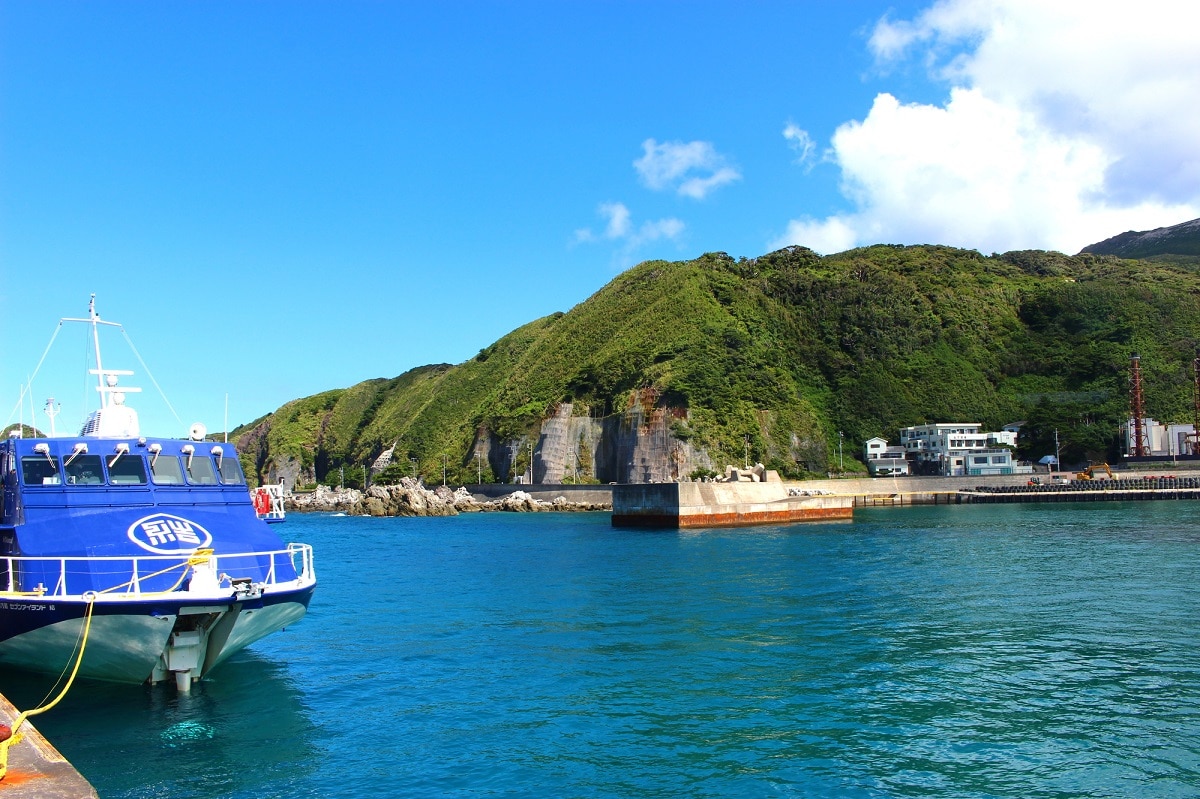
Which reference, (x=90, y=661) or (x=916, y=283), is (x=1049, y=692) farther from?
(x=916, y=283)

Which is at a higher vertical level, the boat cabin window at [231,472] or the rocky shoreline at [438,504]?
the boat cabin window at [231,472]

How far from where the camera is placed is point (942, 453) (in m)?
136

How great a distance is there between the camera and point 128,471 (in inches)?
852

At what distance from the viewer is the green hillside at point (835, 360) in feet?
454

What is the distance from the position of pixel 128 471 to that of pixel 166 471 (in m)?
0.86

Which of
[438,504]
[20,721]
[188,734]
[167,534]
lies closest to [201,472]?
[167,534]

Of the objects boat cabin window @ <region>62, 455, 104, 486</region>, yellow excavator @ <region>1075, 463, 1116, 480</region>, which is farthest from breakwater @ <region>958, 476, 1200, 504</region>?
boat cabin window @ <region>62, 455, 104, 486</region>

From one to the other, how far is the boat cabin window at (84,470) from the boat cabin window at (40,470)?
25 cm

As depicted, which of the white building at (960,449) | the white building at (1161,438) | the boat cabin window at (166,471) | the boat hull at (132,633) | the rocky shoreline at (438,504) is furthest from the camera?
the white building at (1161,438)

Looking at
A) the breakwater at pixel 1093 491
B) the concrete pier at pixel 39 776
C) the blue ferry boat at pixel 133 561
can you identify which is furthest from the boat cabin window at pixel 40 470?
the breakwater at pixel 1093 491

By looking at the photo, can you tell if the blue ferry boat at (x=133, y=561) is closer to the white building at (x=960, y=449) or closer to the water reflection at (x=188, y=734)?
the water reflection at (x=188, y=734)

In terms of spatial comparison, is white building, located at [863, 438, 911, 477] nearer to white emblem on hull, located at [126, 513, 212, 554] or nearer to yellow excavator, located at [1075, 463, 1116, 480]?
yellow excavator, located at [1075, 463, 1116, 480]

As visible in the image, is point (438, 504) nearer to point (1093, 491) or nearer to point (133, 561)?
point (1093, 491)

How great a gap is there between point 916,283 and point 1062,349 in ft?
110
